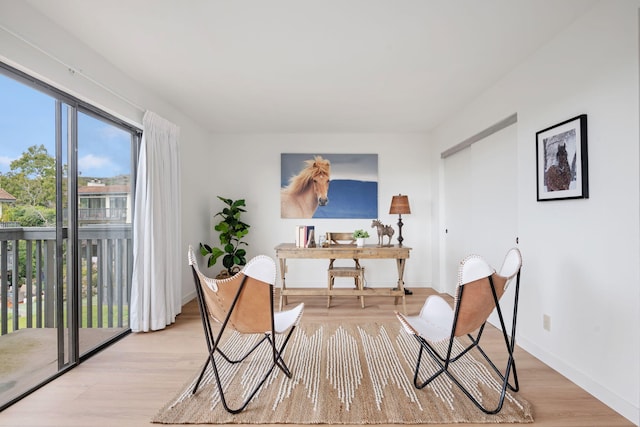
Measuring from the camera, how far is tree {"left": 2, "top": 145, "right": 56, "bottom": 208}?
78.2 inches

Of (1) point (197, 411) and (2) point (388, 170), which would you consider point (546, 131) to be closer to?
(2) point (388, 170)

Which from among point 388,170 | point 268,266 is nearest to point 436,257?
point 388,170

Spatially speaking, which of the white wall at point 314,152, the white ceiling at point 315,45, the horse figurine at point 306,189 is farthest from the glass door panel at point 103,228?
the horse figurine at point 306,189

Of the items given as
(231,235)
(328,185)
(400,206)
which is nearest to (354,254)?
(400,206)

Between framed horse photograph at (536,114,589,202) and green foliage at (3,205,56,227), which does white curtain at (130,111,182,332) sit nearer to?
green foliage at (3,205,56,227)

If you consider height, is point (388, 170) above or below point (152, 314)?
above

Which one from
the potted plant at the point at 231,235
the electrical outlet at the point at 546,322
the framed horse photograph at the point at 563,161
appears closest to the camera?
the framed horse photograph at the point at 563,161

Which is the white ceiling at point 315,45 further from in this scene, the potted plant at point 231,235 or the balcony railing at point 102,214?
the potted plant at point 231,235

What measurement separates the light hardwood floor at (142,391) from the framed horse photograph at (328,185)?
2.49 meters

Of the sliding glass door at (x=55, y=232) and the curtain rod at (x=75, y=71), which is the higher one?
the curtain rod at (x=75, y=71)

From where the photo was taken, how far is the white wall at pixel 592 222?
1.81 meters

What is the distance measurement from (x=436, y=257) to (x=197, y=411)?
12.8 feet

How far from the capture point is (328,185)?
16.4ft

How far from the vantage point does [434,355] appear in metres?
2.06
